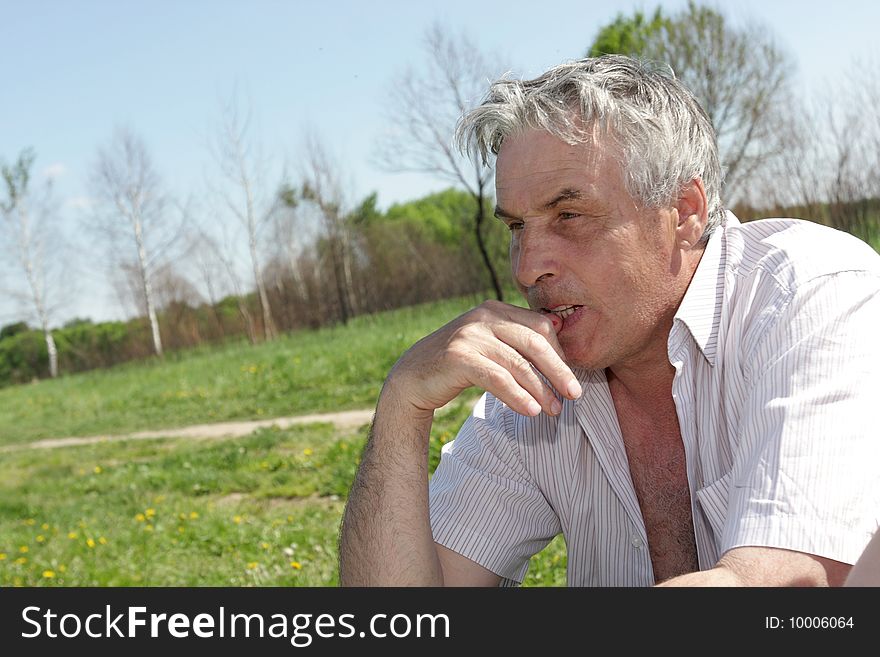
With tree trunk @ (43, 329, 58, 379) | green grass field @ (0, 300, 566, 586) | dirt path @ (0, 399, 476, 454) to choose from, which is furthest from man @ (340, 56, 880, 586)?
tree trunk @ (43, 329, 58, 379)

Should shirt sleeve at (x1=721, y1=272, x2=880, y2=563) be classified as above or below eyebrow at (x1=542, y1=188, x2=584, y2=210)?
below

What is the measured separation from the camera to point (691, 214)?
2080mm

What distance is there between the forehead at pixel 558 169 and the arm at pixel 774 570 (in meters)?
0.86

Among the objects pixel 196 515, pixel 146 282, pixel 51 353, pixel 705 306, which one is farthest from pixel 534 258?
pixel 51 353

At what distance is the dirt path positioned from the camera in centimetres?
946

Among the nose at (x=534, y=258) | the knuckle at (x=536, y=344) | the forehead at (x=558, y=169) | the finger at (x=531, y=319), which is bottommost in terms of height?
the knuckle at (x=536, y=344)

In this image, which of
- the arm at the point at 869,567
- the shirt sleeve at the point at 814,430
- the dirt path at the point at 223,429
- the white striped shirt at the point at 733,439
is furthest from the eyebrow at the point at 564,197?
the dirt path at the point at 223,429

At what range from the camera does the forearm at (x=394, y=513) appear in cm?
190

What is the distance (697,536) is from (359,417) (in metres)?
7.76

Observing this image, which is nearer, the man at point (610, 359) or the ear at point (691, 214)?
the man at point (610, 359)

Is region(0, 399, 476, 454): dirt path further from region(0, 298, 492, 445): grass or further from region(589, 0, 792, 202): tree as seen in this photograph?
region(589, 0, 792, 202): tree

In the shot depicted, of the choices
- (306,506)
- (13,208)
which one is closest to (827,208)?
(306,506)

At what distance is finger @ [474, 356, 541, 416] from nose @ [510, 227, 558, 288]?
258 mm

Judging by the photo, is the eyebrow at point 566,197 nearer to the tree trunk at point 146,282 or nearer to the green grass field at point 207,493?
the green grass field at point 207,493
